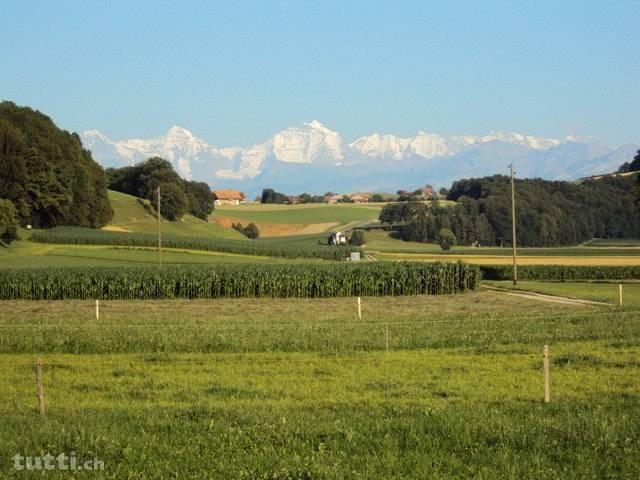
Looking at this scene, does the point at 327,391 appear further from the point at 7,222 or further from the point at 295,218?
the point at 295,218

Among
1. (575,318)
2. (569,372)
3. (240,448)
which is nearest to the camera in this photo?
(240,448)

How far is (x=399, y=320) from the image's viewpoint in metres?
35.5

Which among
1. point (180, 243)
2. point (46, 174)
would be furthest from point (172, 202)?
point (180, 243)

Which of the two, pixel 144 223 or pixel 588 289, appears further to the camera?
pixel 144 223

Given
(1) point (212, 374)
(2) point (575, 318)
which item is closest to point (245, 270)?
(2) point (575, 318)

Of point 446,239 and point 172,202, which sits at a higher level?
point 172,202

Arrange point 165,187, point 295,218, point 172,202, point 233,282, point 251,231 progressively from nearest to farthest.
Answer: point 233,282 < point 172,202 < point 165,187 < point 251,231 < point 295,218

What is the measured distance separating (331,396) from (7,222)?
6449 cm

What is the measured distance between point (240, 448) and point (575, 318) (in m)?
23.9

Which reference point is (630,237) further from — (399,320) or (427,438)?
(427,438)
